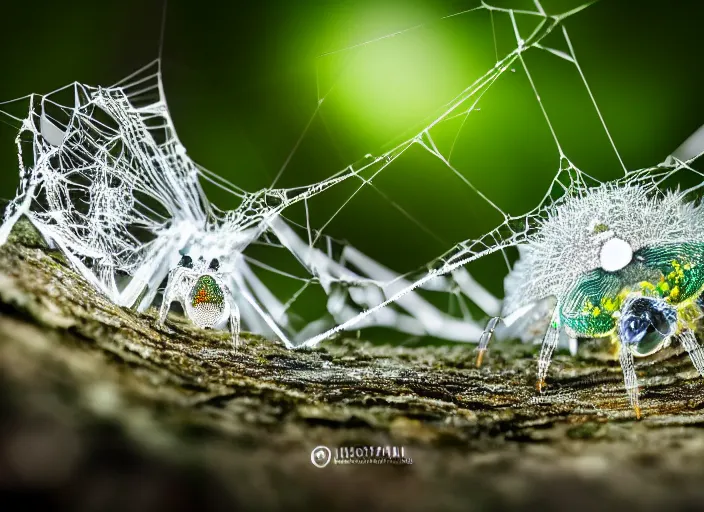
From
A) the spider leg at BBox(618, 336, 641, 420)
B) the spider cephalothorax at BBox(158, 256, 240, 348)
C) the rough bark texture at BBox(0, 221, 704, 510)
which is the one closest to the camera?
the rough bark texture at BBox(0, 221, 704, 510)

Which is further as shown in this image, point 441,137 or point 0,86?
point 441,137

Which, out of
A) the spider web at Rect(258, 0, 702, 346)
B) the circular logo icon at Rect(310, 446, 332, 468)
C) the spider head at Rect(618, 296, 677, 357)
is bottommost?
the circular logo icon at Rect(310, 446, 332, 468)

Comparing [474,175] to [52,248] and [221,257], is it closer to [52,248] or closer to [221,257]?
[221,257]

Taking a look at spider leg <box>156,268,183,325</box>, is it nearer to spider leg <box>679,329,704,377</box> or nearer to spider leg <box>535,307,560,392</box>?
spider leg <box>535,307,560,392</box>

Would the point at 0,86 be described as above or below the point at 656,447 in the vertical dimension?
above

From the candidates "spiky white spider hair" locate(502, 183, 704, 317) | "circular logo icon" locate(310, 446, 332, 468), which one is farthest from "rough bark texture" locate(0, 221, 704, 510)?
"spiky white spider hair" locate(502, 183, 704, 317)

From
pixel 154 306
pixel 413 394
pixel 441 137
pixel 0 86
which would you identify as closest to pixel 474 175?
pixel 441 137

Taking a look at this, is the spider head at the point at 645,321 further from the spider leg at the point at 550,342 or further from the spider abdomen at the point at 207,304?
the spider abdomen at the point at 207,304
